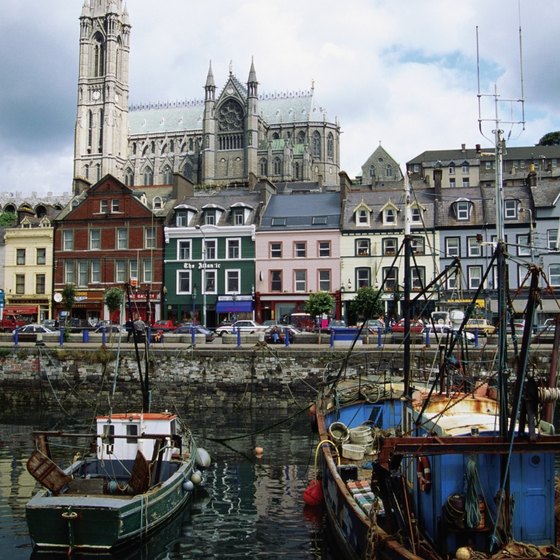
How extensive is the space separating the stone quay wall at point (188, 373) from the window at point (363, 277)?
1895 centimetres

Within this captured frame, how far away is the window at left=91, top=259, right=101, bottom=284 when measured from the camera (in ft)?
188

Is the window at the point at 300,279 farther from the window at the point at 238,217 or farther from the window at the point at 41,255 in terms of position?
the window at the point at 41,255

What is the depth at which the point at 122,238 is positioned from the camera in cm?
5706

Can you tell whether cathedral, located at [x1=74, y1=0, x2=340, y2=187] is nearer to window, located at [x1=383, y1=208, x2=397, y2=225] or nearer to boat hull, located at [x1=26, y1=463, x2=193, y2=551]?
window, located at [x1=383, y1=208, x2=397, y2=225]

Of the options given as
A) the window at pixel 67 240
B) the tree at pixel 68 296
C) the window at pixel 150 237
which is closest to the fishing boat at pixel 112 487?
the window at pixel 150 237

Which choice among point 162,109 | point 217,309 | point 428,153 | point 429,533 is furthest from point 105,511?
point 162,109

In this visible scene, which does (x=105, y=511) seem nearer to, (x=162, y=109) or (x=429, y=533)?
(x=429, y=533)

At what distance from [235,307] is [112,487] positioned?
38398mm

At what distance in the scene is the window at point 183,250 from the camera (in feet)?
182

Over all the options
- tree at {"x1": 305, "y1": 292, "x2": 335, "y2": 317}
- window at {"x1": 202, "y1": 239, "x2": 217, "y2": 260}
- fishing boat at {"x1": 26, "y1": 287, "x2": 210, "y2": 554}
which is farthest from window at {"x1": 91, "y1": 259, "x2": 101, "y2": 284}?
fishing boat at {"x1": 26, "y1": 287, "x2": 210, "y2": 554}

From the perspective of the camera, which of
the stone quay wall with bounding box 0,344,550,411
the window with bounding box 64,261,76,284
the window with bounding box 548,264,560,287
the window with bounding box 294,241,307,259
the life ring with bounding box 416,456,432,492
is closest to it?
the life ring with bounding box 416,456,432,492

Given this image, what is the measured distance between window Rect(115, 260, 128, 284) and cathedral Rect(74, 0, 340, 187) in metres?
78.2

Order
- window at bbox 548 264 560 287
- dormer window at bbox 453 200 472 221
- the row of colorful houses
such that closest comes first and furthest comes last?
Result: window at bbox 548 264 560 287 < the row of colorful houses < dormer window at bbox 453 200 472 221

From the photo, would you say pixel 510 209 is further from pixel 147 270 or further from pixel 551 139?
pixel 551 139
